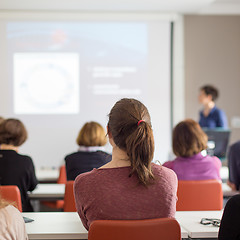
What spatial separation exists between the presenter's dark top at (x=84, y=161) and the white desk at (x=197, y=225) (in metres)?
1.00

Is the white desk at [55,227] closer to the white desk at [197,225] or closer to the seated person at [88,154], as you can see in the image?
the white desk at [197,225]

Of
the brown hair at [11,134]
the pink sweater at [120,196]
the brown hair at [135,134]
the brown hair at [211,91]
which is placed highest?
the brown hair at [211,91]

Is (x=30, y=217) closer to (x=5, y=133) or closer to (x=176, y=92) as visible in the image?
(x=5, y=133)

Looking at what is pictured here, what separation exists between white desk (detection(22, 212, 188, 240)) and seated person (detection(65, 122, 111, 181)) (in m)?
0.88

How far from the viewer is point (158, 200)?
1827 mm

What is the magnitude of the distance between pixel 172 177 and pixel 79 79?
435cm

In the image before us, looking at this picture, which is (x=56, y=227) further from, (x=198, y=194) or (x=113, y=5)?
(x=113, y=5)

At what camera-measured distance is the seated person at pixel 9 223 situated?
157 cm

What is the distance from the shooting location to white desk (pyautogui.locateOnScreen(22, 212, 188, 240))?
209 cm

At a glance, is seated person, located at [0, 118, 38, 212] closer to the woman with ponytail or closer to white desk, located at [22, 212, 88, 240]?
white desk, located at [22, 212, 88, 240]

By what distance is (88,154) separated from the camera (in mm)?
3387

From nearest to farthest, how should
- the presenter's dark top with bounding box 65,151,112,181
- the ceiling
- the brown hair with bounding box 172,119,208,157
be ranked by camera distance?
the brown hair with bounding box 172,119,208,157 → the presenter's dark top with bounding box 65,151,112,181 → the ceiling

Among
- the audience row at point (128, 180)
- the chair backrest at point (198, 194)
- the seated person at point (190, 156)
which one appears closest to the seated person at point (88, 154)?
the seated person at point (190, 156)

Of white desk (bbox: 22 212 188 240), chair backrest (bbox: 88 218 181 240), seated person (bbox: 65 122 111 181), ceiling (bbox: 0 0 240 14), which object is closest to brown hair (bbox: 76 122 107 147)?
seated person (bbox: 65 122 111 181)
